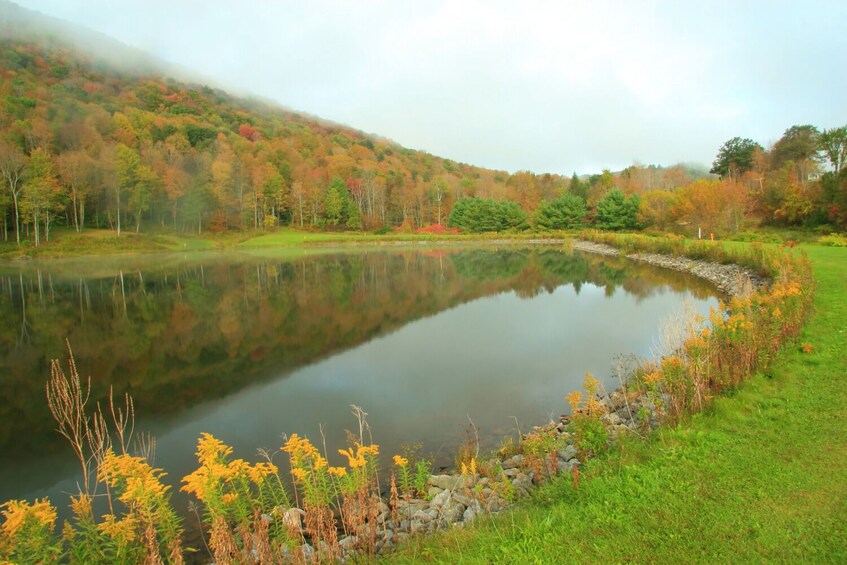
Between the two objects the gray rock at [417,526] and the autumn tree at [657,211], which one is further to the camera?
the autumn tree at [657,211]

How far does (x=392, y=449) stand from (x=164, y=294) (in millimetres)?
20407

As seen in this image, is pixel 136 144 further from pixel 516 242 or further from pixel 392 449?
pixel 392 449

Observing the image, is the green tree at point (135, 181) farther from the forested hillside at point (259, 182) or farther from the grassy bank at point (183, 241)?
the grassy bank at point (183, 241)

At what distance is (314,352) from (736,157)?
77989 millimetres

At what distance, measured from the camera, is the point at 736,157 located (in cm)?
6988

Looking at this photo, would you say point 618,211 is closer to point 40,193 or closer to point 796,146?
point 796,146

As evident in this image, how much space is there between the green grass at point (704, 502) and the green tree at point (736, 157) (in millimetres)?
75313

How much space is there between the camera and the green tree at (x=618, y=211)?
6009 cm

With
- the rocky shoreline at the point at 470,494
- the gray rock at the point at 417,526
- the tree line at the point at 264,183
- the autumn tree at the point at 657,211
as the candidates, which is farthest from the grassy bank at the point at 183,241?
the gray rock at the point at 417,526

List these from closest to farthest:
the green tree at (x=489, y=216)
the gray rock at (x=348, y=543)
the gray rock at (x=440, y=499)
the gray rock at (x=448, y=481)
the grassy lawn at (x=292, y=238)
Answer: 1. the gray rock at (x=348, y=543)
2. the gray rock at (x=440, y=499)
3. the gray rock at (x=448, y=481)
4. the grassy lawn at (x=292, y=238)
5. the green tree at (x=489, y=216)

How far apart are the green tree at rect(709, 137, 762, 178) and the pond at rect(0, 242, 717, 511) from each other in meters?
54.4

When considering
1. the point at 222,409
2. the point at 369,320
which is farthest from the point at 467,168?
the point at 222,409

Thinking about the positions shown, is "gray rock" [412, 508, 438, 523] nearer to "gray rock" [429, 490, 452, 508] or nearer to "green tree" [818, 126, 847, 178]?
"gray rock" [429, 490, 452, 508]

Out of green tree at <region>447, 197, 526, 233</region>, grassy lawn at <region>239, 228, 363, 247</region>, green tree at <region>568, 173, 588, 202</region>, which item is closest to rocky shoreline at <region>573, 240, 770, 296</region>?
green tree at <region>447, 197, 526, 233</region>
